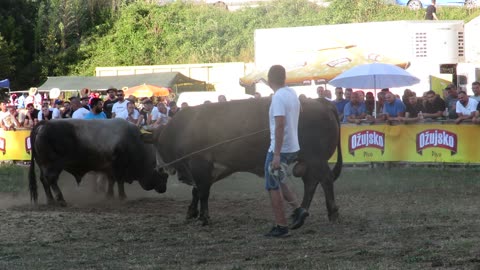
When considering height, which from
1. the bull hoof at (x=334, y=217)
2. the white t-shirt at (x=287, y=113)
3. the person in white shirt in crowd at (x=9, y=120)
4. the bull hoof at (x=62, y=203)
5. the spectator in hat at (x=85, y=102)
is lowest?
the bull hoof at (x=62, y=203)

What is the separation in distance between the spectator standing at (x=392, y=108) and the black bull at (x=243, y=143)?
7478 millimetres

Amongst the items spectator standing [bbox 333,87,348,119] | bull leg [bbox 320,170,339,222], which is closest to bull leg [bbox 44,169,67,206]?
bull leg [bbox 320,170,339,222]

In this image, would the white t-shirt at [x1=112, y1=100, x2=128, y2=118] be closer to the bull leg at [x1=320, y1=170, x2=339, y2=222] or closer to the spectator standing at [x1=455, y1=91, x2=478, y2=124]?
the spectator standing at [x1=455, y1=91, x2=478, y2=124]

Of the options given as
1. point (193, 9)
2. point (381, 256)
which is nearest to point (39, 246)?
point (381, 256)

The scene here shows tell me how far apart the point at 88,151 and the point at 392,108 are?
735 cm

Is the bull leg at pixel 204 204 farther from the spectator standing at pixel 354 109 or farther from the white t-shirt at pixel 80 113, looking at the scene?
the spectator standing at pixel 354 109

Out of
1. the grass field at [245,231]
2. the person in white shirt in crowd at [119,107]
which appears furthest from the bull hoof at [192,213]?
the person in white shirt in crowd at [119,107]

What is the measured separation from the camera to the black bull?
11.0 meters

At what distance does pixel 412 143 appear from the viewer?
1836cm

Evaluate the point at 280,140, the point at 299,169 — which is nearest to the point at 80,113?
the point at 299,169

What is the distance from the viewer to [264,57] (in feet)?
96.9

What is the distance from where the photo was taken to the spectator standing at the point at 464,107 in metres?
17.7

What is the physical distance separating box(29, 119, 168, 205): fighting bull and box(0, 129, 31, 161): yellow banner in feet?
28.8

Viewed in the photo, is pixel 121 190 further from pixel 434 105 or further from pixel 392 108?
pixel 434 105
